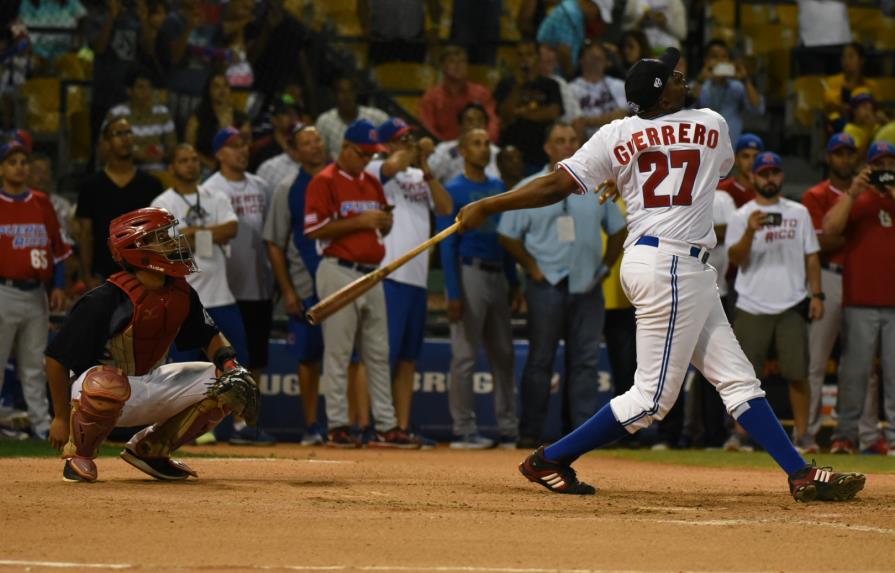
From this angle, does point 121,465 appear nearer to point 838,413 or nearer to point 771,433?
point 771,433

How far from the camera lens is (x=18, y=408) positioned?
12.4 meters

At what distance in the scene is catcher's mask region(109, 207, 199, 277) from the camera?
743 cm

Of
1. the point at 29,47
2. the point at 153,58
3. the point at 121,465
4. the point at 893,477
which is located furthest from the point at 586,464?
the point at 29,47

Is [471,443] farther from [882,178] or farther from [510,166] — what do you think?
[882,178]

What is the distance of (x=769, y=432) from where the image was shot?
7016 millimetres

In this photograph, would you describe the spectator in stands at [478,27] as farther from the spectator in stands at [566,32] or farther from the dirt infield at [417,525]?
the dirt infield at [417,525]

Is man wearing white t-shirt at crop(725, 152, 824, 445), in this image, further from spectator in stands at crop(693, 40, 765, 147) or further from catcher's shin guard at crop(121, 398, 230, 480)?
catcher's shin guard at crop(121, 398, 230, 480)

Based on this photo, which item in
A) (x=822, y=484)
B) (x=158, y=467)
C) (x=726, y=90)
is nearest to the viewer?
(x=822, y=484)

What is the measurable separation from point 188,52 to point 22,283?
14.4 ft

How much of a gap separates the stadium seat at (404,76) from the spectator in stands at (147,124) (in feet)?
8.64

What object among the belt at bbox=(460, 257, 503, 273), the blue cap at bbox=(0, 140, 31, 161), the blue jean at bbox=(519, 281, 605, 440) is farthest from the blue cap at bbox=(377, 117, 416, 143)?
the blue cap at bbox=(0, 140, 31, 161)

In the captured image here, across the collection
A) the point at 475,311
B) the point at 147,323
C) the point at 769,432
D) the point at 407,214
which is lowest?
the point at 475,311

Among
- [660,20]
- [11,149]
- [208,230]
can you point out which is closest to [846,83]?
[660,20]

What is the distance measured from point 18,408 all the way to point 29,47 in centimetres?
441
